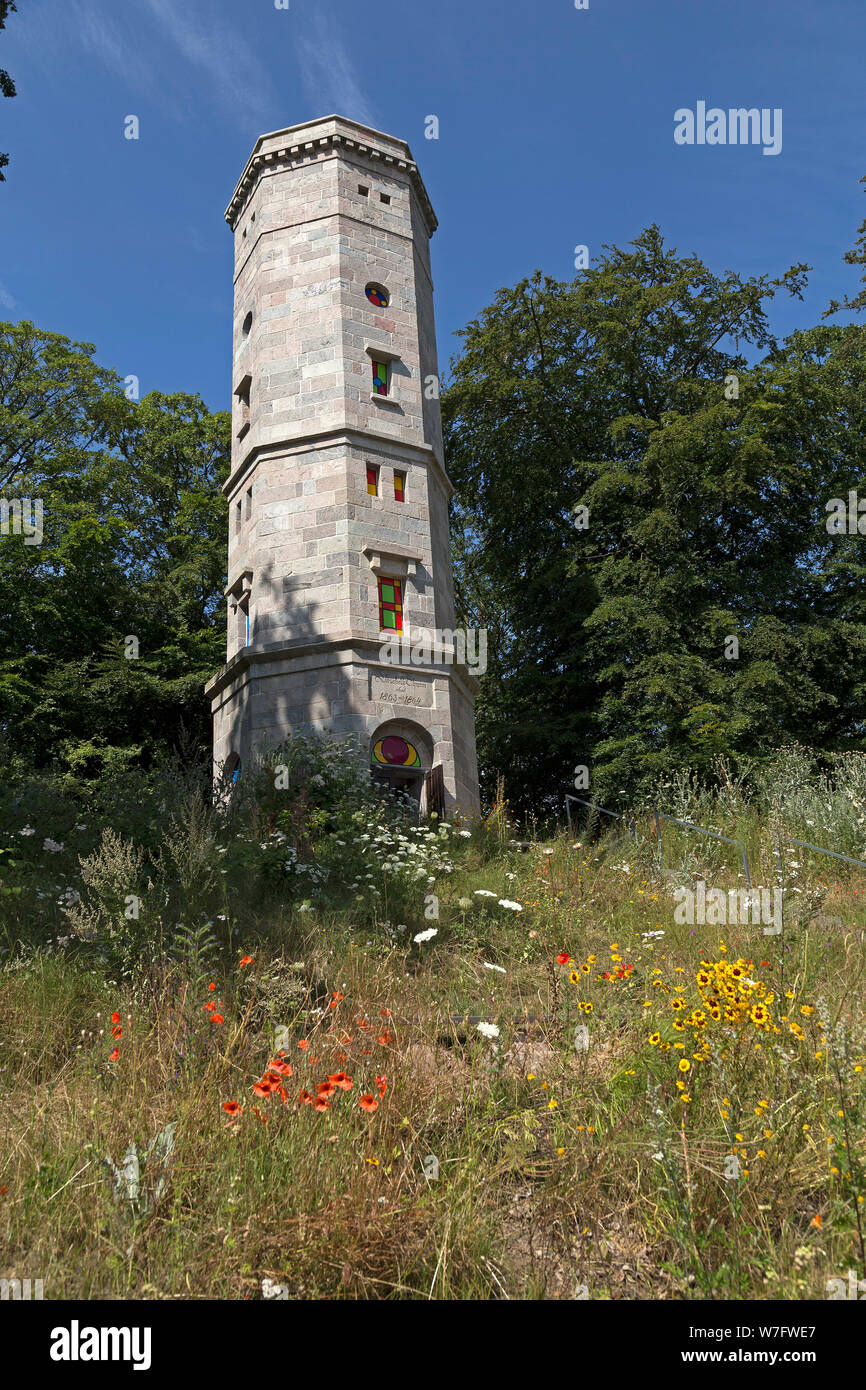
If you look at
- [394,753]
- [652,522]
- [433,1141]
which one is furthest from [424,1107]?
[652,522]

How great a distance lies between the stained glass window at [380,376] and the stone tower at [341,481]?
0.17 feet

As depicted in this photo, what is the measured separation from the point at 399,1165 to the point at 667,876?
206 inches

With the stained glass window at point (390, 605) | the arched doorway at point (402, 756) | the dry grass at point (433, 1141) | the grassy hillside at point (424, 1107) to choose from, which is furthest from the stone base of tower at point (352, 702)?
the dry grass at point (433, 1141)

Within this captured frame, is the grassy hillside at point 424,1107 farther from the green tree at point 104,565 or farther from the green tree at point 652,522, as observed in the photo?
the green tree at point 104,565

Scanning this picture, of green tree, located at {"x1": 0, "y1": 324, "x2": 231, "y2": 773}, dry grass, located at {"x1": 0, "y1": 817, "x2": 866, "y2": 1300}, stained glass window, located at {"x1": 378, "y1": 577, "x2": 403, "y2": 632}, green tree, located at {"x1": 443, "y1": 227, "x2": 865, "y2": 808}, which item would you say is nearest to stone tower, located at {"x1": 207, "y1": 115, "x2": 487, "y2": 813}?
stained glass window, located at {"x1": 378, "y1": 577, "x2": 403, "y2": 632}

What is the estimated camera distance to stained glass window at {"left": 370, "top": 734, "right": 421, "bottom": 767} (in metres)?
13.7

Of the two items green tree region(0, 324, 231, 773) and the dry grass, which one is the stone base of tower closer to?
green tree region(0, 324, 231, 773)

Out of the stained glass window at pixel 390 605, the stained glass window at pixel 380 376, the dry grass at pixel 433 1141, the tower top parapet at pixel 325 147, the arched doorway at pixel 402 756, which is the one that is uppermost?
the tower top parapet at pixel 325 147

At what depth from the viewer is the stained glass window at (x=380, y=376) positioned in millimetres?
15891

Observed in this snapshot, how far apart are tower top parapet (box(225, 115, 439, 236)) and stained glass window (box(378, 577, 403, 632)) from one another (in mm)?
→ 8910

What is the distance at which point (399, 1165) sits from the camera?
3418 millimetres

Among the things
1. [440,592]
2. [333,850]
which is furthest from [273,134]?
[333,850]
